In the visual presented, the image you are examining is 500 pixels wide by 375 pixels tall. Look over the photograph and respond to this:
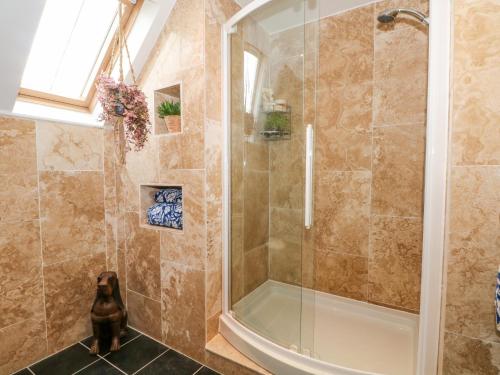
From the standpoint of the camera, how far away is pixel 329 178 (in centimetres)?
178

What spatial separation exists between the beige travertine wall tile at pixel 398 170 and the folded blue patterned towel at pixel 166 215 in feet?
4.32

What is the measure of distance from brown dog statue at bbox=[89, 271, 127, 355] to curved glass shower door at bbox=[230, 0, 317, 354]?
0.74m

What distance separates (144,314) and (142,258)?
39cm

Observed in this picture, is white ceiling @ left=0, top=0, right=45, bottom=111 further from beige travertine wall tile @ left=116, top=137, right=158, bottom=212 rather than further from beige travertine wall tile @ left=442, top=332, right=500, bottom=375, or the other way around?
beige travertine wall tile @ left=442, top=332, right=500, bottom=375

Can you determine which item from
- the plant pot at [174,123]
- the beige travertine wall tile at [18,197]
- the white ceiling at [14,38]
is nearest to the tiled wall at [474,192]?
the plant pot at [174,123]

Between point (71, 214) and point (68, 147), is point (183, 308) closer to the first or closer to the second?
point (71, 214)

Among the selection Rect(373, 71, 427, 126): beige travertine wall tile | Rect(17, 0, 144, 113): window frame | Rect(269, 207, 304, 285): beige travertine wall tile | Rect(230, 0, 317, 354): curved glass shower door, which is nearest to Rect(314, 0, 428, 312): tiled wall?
Rect(373, 71, 427, 126): beige travertine wall tile

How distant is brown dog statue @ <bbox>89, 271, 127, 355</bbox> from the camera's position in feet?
4.79

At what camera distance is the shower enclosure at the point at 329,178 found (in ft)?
4.30

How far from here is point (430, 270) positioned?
878mm

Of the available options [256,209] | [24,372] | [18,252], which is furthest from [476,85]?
[24,372]

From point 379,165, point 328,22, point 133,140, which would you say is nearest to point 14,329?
point 133,140

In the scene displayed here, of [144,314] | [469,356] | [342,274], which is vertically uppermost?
[469,356]

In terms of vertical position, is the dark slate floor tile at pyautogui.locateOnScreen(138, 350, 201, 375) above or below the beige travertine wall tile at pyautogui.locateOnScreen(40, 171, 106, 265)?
below
